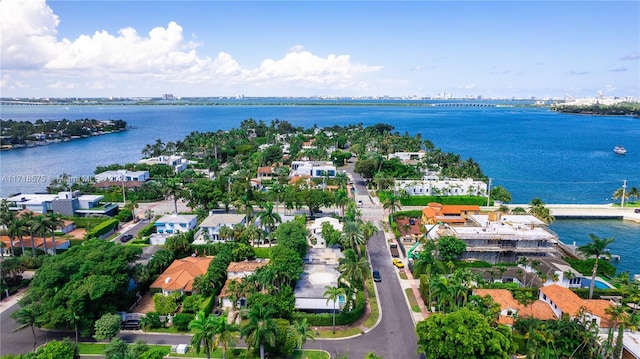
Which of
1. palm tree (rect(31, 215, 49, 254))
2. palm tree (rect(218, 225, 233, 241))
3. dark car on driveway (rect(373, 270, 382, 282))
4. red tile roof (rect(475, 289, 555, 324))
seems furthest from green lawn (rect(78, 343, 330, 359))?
palm tree (rect(31, 215, 49, 254))

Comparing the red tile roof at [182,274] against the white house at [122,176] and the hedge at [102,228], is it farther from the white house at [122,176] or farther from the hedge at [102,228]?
the white house at [122,176]

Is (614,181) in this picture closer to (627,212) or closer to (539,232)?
(627,212)

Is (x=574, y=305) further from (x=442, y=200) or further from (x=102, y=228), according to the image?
(x=102, y=228)

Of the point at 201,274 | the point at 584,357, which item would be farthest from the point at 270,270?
the point at 584,357

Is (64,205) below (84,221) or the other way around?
the other way around

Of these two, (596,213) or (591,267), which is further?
(596,213)

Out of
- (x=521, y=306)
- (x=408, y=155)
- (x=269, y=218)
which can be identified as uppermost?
(x=408, y=155)

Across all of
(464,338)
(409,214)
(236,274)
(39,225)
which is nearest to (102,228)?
(39,225)
